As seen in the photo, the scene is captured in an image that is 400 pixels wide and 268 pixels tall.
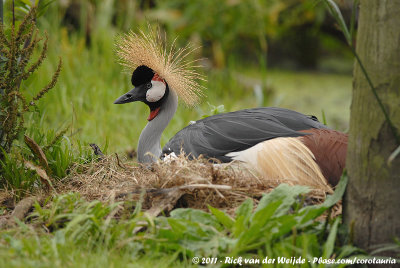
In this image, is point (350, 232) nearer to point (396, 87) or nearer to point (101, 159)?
point (396, 87)

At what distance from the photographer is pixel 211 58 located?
21.6 ft

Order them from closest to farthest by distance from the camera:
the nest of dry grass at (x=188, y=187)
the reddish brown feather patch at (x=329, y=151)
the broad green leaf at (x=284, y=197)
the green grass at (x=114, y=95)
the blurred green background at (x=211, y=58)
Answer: the broad green leaf at (x=284, y=197) < the nest of dry grass at (x=188, y=187) < the reddish brown feather patch at (x=329, y=151) < the green grass at (x=114, y=95) < the blurred green background at (x=211, y=58)

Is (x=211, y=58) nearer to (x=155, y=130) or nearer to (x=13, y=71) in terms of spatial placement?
(x=155, y=130)

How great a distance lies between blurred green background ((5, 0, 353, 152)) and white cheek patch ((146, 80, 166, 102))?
73 cm

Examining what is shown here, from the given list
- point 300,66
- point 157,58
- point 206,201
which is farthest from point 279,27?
point 206,201

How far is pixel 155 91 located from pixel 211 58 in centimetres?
374

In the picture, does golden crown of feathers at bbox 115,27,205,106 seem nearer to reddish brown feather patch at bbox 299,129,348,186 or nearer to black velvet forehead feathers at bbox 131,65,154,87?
black velvet forehead feathers at bbox 131,65,154,87

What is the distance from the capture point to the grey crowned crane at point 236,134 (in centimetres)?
235

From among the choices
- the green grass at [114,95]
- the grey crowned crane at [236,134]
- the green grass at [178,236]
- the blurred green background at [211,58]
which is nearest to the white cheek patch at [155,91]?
the grey crowned crane at [236,134]

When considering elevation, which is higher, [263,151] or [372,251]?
[263,151]

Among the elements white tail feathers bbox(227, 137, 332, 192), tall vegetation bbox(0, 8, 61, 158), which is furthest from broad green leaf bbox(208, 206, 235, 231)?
tall vegetation bbox(0, 8, 61, 158)

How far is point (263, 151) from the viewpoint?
241 centimetres

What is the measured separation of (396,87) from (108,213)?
3.95 ft

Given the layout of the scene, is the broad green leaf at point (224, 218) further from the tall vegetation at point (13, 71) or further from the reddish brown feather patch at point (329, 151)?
the tall vegetation at point (13, 71)
